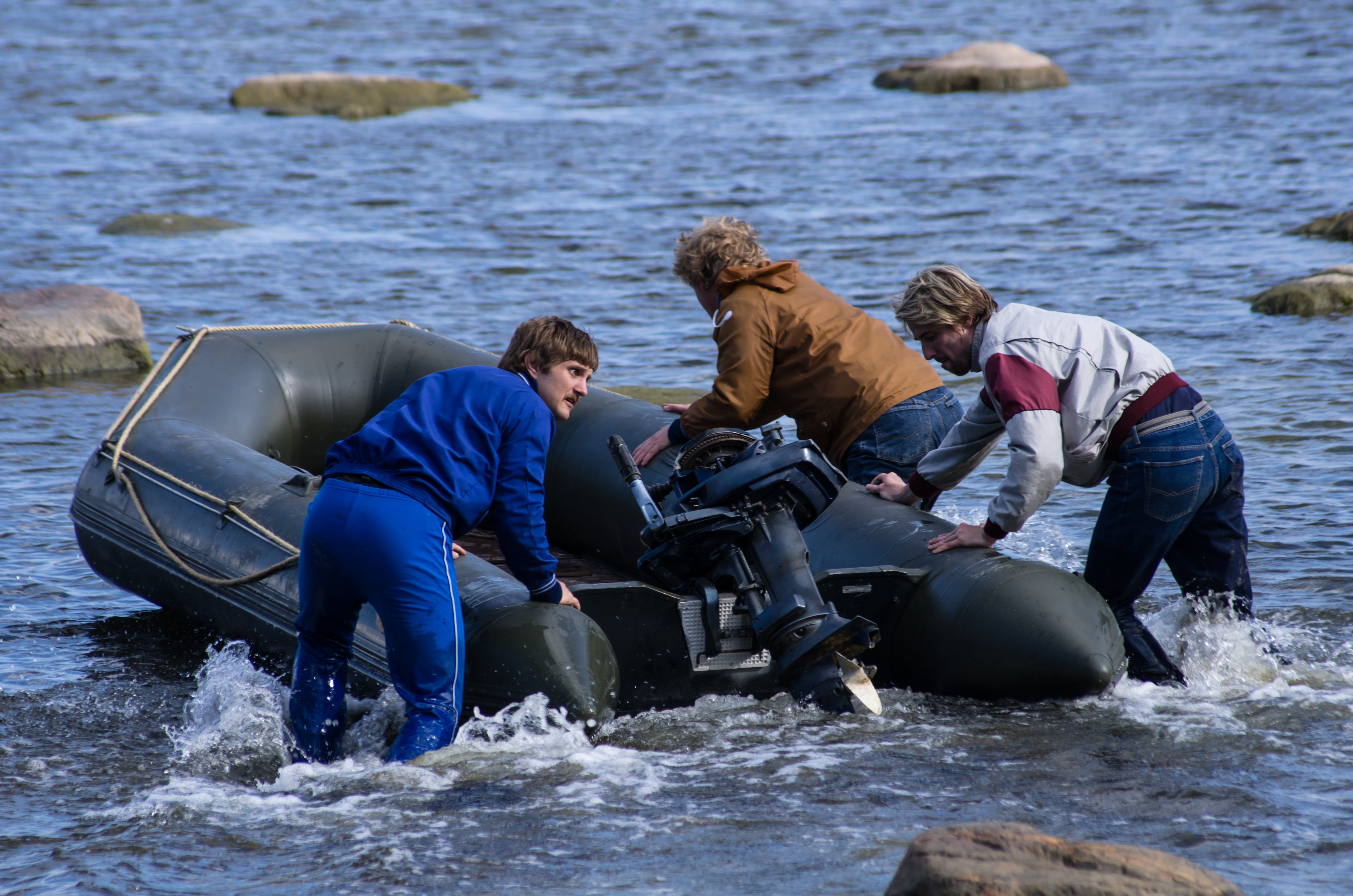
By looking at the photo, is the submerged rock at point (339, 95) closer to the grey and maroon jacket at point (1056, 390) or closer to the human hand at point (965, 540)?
the human hand at point (965, 540)

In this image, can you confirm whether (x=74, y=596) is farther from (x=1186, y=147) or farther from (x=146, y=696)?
(x=1186, y=147)

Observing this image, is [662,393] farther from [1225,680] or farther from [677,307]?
[1225,680]

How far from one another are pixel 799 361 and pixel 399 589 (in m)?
1.80

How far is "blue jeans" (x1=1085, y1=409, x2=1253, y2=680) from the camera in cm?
418

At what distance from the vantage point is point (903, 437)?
4973 millimetres

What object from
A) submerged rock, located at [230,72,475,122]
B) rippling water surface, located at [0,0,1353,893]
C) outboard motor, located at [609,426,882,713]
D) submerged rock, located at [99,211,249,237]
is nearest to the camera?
rippling water surface, located at [0,0,1353,893]

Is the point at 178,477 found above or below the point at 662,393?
above

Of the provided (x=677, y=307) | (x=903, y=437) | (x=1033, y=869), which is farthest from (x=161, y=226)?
Result: (x=1033, y=869)

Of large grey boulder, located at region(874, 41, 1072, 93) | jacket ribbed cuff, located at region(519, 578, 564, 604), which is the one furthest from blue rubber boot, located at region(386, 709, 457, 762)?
large grey boulder, located at region(874, 41, 1072, 93)

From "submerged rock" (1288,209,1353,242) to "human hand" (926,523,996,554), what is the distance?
864 centimetres

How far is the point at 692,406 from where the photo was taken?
17.0 ft

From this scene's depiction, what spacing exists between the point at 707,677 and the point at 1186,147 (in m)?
13.4

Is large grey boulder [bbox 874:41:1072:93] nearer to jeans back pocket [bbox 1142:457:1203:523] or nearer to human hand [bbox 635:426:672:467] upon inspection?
human hand [bbox 635:426:672:467]

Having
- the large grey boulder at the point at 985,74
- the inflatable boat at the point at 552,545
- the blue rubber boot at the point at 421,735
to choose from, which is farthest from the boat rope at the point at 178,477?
the large grey boulder at the point at 985,74
